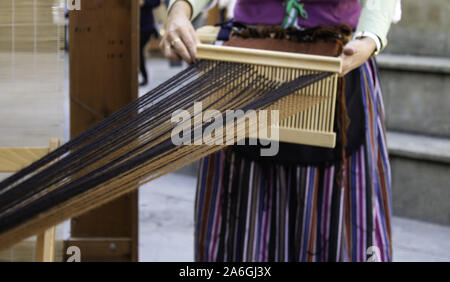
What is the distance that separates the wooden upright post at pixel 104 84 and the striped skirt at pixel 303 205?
334 mm

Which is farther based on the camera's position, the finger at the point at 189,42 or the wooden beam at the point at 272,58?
the finger at the point at 189,42

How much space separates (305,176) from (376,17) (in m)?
0.35

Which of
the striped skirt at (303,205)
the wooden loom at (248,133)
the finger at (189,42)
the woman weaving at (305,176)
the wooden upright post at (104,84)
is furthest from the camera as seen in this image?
the wooden upright post at (104,84)

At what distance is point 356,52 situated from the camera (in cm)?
97

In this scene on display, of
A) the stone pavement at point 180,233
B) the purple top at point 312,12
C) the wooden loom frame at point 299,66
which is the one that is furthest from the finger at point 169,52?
the stone pavement at point 180,233

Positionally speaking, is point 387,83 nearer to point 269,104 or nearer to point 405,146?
point 405,146

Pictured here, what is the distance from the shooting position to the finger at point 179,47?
0.99 metres

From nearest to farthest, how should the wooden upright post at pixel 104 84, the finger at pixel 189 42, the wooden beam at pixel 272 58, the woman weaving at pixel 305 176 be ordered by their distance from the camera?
the wooden beam at pixel 272 58
the finger at pixel 189 42
the woman weaving at pixel 305 176
the wooden upright post at pixel 104 84

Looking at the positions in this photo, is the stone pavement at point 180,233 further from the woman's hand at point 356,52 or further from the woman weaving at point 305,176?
the woman's hand at point 356,52

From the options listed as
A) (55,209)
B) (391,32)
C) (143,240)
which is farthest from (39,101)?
(391,32)

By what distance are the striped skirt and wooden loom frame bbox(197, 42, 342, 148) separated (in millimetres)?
242

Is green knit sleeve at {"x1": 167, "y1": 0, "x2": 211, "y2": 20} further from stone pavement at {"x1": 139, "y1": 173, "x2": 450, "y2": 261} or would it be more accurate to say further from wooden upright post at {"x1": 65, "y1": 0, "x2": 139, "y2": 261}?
stone pavement at {"x1": 139, "y1": 173, "x2": 450, "y2": 261}

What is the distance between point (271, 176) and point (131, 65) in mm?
535

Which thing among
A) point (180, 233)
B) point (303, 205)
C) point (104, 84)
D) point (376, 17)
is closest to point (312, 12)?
point (376, 17)
